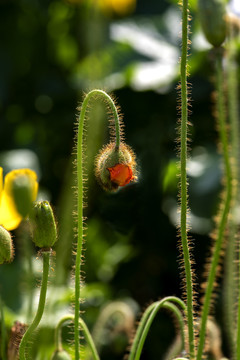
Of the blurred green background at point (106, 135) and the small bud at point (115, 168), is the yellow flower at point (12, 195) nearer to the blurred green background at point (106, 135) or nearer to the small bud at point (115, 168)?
the small bud at point (115, 168)

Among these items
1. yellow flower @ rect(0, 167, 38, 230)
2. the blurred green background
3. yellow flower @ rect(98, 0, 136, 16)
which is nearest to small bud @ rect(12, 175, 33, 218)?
yellow flower @ rect(0, 167, 38, 230)

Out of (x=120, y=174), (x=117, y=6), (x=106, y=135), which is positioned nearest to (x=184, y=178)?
(x=120, y=174)

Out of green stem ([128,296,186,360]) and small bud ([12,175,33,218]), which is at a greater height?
small bud ([12,175,33,218])

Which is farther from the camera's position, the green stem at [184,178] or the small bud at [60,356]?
the small bud at [60,356]

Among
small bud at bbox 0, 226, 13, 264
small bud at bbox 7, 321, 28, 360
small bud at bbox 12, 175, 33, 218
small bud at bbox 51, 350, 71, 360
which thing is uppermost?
small bud at bbox 12, 175, 33, 218

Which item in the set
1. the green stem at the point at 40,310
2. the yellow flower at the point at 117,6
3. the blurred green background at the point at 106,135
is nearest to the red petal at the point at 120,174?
the green stem at the point at 40,310

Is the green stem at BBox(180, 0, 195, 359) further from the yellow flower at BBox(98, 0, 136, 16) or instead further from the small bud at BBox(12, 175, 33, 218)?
the yellow flower at BBox(98, 0, 136, 16)

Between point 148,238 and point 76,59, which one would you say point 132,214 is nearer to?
point 148,238
